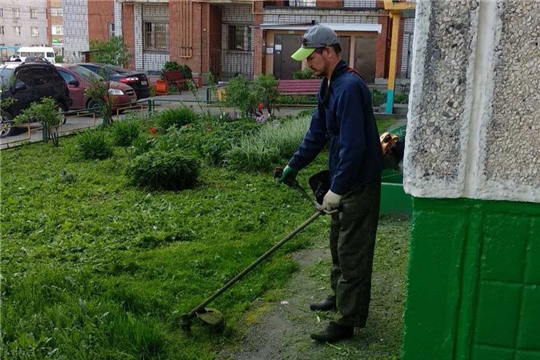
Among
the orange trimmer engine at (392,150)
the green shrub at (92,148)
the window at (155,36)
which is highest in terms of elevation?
the window at (155,36)

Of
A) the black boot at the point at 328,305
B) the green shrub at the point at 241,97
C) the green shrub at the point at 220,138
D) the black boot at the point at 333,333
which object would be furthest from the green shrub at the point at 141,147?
the black boot at the point at 333,333

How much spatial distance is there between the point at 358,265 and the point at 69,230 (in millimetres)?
3738

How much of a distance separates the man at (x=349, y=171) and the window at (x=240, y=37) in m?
27.7

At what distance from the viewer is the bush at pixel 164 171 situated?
8141mm

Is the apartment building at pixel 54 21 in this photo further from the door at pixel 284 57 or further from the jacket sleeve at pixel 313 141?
the jacket sleeve at pixel 313 141

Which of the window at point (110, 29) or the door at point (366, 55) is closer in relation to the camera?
the door at point (366, 55)

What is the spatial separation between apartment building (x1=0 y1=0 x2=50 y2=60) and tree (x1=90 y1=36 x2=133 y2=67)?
36.9 meters

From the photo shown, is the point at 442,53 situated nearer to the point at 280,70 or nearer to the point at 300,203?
the point at 300,203

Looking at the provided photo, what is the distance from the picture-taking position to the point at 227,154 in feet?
31.3

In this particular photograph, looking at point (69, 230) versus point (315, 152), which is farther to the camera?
point (69, 230)

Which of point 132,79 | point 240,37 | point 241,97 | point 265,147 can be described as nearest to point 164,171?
point 265,147

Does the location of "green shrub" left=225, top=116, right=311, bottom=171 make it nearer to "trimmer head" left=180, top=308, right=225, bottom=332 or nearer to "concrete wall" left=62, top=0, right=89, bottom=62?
"trimmer head" left=180, top=308, right=225, bottom=332

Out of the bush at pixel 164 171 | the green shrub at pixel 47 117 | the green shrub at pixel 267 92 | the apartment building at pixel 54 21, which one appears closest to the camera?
the bush at pixel 164 171

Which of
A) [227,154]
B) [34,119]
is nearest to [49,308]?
[227,154]
